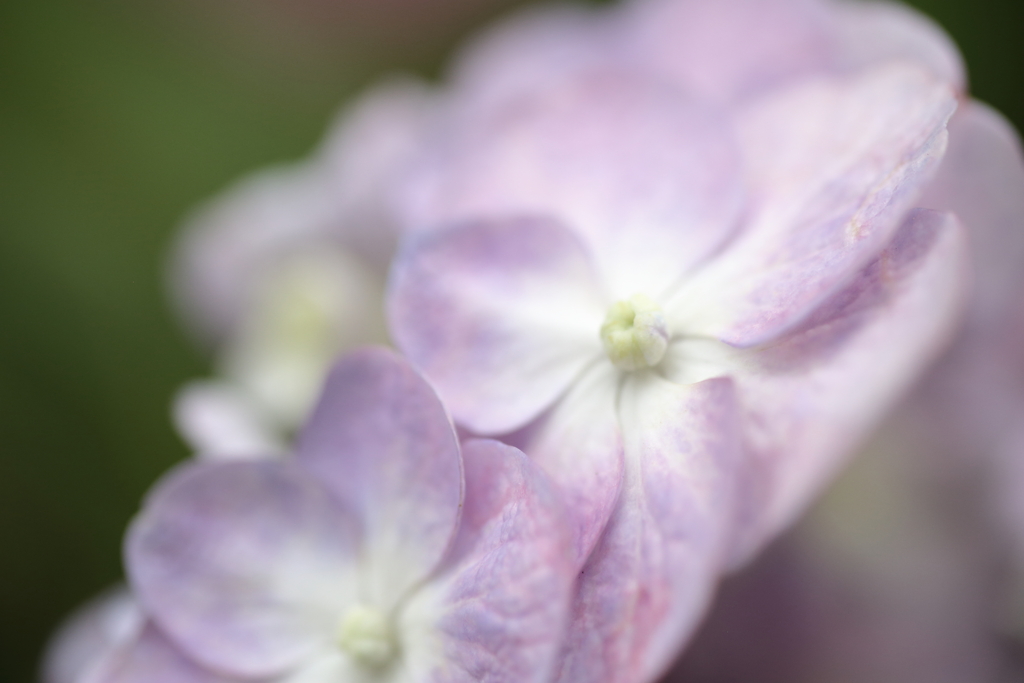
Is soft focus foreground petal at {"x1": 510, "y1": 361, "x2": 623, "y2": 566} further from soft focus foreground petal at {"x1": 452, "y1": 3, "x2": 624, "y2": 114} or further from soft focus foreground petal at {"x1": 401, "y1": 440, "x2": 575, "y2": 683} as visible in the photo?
soft focus foreground petal at {"x1": 452, "y1": 3, "x2": 624, "y2": 114}

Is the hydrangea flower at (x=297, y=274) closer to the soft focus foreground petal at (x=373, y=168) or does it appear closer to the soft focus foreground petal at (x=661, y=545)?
the soft focus foreground petal at (x=373, y=168)

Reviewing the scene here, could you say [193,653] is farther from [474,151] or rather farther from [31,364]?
[31,364]

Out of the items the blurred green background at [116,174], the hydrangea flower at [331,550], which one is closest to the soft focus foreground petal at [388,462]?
the hydrangea flower at [331,550]

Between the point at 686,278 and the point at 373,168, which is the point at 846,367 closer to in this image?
the point at 686,278

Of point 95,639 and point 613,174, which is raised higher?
point 613,174

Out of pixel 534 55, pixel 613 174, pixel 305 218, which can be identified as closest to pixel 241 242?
pixel 305 218

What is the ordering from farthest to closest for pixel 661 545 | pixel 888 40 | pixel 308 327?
pixel 308 327
pixel 888 40
pixel 661 545

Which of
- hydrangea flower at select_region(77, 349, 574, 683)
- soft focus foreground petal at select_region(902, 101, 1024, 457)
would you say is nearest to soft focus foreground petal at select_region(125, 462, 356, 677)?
hydrangea flower at select_region(77, 349, 574, 683)
